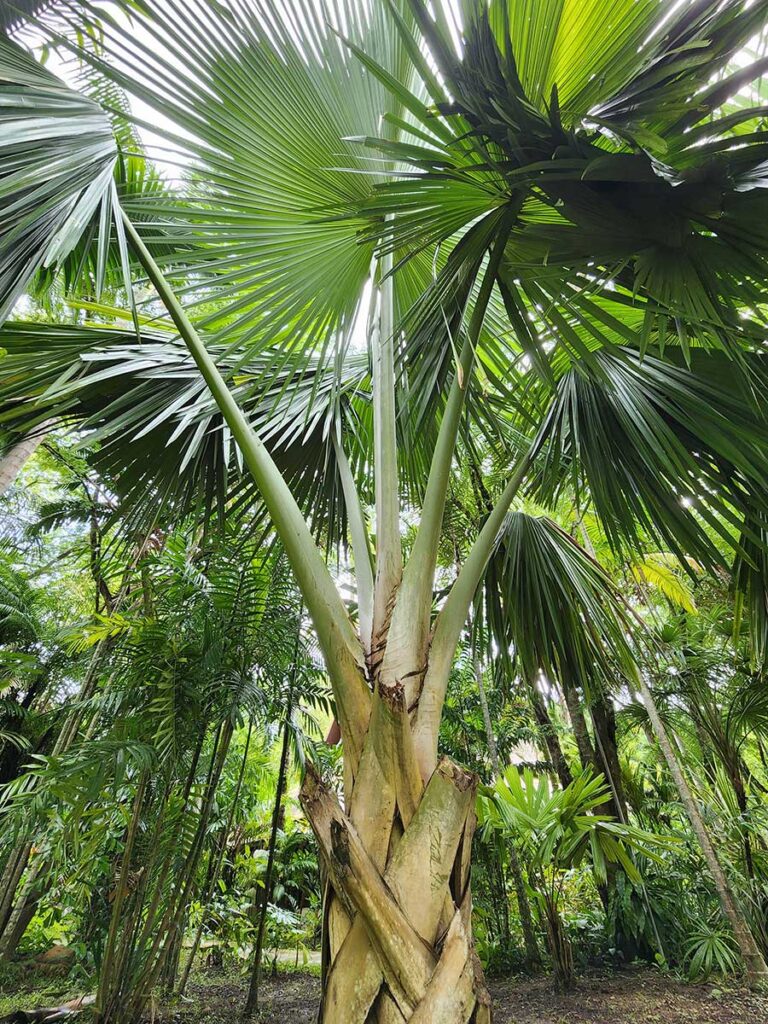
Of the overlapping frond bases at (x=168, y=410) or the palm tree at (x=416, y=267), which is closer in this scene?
the palm tree at (x=416, y=267)

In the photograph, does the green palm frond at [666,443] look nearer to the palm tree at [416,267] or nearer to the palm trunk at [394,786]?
the palm tree at [416,267]

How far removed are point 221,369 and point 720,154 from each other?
180 centimetres

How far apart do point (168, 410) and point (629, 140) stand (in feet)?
4.80

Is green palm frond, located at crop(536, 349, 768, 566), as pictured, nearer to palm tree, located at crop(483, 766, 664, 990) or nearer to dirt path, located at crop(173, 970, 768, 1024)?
palm tree, located at crop(483, 766, 664, 990)

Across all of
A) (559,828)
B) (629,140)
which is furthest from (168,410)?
(559,828)

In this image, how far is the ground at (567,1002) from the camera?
108 inches

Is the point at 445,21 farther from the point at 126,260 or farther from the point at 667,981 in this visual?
the point at 667,981

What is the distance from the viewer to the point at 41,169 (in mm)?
1257

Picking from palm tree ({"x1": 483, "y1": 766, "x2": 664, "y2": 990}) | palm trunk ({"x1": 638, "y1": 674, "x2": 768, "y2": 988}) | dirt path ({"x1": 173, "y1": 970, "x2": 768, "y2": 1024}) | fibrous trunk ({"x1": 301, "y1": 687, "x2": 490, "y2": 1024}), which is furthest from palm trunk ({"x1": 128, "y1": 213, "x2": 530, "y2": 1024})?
dirt path ({"x1": 173, "y1": 970, "x2": 768, "y2": 1024})

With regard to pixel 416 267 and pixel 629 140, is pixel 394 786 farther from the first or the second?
pixel 416 267

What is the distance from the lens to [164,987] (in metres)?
3.41

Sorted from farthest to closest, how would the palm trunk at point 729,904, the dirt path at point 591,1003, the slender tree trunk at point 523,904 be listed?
the slender tree trunk at point 523,904
the palm trunk at point 729,904
the dirt path at point 591,1003

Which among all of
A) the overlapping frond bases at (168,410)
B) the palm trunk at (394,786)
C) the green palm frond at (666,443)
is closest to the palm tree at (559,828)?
the green palm frond at (666,443)

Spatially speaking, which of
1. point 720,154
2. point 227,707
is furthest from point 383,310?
point 227,707
